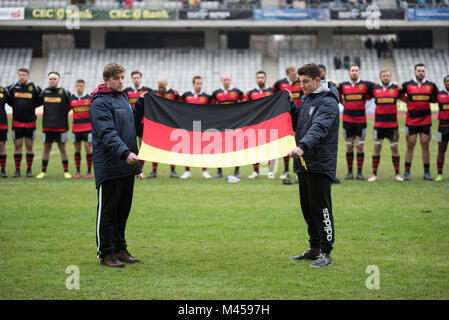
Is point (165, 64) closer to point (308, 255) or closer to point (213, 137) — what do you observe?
point (213, 137)

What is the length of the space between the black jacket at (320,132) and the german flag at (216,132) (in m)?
0.39

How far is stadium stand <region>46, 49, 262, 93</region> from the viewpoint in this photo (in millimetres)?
37812

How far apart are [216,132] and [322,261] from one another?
2.12 metres

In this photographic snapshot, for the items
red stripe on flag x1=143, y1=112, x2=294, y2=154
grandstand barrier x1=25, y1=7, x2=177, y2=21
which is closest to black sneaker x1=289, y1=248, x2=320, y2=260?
red stripe on flag x1=143, y1=112, x2=294, y2=154

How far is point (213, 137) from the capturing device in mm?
7266

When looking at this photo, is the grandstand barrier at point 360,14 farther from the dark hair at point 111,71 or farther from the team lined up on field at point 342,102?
the dark hair at point 111,71

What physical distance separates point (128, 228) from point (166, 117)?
1999mm

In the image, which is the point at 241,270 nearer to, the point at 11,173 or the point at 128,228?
the point at 128,228

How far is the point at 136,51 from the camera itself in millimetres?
40875

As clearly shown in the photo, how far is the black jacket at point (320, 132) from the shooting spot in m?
6.18
